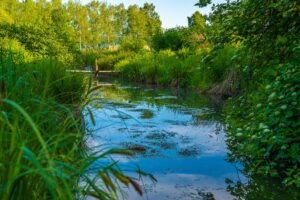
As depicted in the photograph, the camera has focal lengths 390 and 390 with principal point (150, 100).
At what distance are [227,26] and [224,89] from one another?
9020mm

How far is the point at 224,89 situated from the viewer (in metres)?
13.6

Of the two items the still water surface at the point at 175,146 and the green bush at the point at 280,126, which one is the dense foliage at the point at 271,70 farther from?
the still water surface at the point at 175,146

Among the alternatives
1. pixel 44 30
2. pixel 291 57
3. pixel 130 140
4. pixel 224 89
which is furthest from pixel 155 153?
pixel 44 30

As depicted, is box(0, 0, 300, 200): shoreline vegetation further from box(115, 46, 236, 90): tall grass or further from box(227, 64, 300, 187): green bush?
box(115, 46, 236, 90): tall grass

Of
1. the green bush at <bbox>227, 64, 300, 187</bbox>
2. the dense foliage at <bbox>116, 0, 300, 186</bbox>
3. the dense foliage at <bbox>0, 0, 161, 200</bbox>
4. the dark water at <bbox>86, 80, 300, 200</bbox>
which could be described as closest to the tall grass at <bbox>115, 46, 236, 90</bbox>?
the dark water at <bbox>86, 80, 300, 200</bbox>

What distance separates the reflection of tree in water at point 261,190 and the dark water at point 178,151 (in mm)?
11

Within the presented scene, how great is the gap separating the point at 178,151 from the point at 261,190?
6.28 ft

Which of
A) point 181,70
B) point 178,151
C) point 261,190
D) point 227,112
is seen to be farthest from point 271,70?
point 181,70

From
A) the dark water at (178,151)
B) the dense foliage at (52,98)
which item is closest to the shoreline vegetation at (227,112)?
the dense foliage at (52,98)

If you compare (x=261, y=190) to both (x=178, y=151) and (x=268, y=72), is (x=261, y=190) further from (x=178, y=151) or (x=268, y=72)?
(x=178, y=151)

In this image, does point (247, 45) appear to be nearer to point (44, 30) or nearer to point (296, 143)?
point (296, 143)

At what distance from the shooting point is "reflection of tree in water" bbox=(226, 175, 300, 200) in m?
4.08

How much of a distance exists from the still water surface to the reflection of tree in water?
12 centimetres

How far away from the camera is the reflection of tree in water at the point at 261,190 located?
4077 millimetres
